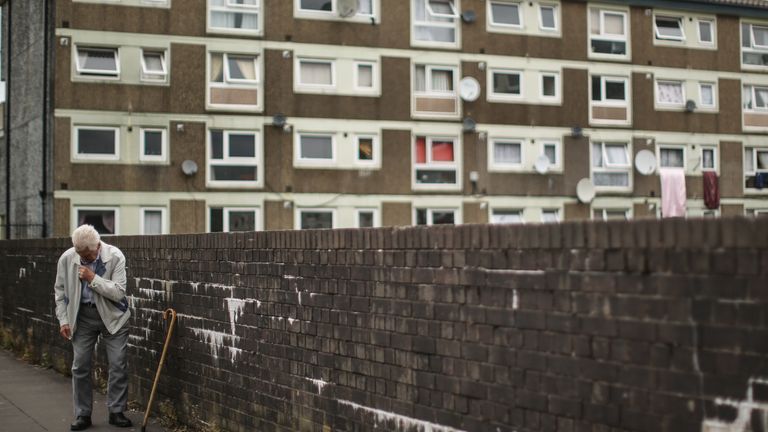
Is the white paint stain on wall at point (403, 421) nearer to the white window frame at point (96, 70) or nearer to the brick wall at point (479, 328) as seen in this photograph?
the brick wall at point (479, 328)

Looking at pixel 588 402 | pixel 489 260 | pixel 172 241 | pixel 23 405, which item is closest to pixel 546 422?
pixel 588 402

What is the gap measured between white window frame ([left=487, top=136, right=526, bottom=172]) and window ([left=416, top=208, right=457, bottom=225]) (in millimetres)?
2615

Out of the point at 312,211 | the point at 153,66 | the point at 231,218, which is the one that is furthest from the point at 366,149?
the point at 153,66

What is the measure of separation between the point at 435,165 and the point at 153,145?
1096cm

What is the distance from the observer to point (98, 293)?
9.89m

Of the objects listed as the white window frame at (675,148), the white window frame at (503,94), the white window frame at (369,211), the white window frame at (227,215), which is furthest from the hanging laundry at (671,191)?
the white window frame at (227,215)

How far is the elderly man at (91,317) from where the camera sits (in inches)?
390

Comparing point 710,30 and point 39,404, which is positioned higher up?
point 710,30

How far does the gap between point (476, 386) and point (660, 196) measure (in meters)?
41.0

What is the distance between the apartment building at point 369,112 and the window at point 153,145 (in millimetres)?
51

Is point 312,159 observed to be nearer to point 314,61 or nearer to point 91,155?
point 314,61

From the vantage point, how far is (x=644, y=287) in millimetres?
4262

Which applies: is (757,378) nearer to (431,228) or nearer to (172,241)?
(431,228)

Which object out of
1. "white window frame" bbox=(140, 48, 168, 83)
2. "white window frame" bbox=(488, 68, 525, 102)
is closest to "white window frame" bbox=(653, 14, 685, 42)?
"white window frame" bbox=(488, 68, 525, 102)
